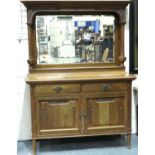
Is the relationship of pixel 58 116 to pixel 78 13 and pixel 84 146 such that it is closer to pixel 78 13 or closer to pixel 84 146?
pixel 84 146

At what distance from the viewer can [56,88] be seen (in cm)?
294

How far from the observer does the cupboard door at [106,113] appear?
120 inches

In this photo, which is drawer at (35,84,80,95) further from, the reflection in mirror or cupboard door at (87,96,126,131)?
the reflection in mirror

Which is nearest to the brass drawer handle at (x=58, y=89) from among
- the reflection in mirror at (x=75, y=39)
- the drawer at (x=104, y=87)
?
the drawer at (x=104, y=87)

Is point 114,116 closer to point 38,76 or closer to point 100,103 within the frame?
point 100,103

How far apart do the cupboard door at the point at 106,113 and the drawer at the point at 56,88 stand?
0.71 feet

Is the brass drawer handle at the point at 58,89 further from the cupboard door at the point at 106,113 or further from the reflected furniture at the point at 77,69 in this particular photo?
the cupboard door at the point at 106,113

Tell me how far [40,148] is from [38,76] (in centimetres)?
Result: 89

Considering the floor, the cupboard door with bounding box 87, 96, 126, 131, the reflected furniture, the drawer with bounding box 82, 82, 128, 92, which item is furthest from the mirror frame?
the floor

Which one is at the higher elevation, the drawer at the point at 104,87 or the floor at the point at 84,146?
the drawer at the point at 104,87

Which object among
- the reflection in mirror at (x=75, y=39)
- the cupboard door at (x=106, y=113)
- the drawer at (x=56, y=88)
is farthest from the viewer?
the reflection in mirror at (x=75, y=39)

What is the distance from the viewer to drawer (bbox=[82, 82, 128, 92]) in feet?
9.82
